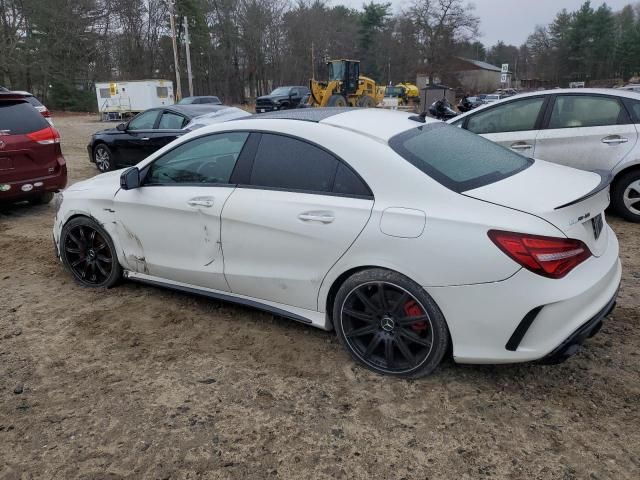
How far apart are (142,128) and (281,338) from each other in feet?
25.9

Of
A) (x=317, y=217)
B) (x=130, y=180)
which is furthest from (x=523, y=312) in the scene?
(x=130, y=180)

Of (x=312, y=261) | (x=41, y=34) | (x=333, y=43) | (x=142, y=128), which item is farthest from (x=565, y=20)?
(x=312, y=261)

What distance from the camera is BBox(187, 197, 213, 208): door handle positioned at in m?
3.75

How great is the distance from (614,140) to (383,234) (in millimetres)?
4513

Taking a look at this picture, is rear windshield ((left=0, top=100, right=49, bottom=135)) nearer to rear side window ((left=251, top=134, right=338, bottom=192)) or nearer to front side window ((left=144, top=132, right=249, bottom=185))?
front side window ((left=144, top=132, right=249, bottom=185))

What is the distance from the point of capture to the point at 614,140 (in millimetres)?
6125

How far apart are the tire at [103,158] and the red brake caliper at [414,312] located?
944cm

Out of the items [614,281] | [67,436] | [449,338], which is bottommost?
[67,436]

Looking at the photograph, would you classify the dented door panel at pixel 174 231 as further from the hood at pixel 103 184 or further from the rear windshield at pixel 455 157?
the rear windshield at pixel 455 157

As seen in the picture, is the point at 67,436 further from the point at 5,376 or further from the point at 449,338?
the point at 449,338

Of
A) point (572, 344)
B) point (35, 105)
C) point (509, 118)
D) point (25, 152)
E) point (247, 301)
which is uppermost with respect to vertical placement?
point (35, 105)

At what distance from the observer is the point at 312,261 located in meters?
3.29

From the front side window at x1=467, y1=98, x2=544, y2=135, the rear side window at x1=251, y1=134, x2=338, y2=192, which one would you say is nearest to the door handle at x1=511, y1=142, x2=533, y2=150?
the front side window at x1=467, y1=98, x2=544, y2=135

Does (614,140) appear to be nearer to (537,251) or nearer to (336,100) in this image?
(537,251)
